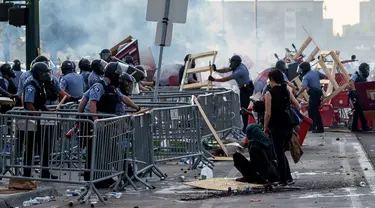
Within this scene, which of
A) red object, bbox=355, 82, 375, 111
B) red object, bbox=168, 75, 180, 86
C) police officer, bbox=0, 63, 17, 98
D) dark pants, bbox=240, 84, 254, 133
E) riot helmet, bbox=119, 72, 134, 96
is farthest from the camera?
red object, bbox=168, 75, 180, 86

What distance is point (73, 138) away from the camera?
41.9 feet

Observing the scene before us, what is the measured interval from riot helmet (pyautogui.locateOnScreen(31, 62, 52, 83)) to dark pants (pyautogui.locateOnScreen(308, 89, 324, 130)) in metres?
11.1

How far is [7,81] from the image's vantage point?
2338 cm

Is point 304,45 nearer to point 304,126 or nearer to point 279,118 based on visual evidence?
point 304,126

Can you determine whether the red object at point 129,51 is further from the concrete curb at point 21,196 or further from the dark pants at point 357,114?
the concrete curb at point 21,196

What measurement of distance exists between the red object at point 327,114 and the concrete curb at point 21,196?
14001mm

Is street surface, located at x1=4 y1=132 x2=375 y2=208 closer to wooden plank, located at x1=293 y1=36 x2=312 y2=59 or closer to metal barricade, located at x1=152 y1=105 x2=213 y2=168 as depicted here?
metal barricade, located at x1=152 y1=105 x2=213 y2=168

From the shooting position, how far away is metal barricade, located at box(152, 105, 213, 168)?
50.4 feet

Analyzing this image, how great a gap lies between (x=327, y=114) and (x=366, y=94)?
6.18 feet

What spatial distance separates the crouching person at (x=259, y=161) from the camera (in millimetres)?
13445

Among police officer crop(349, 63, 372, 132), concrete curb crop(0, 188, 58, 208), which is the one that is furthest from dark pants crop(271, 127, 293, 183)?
police officer crop(349, 63, 372, 132)

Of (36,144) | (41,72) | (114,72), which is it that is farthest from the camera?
(41,72)

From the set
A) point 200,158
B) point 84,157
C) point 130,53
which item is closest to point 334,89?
point 130,53

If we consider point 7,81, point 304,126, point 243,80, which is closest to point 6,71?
point 7,81
